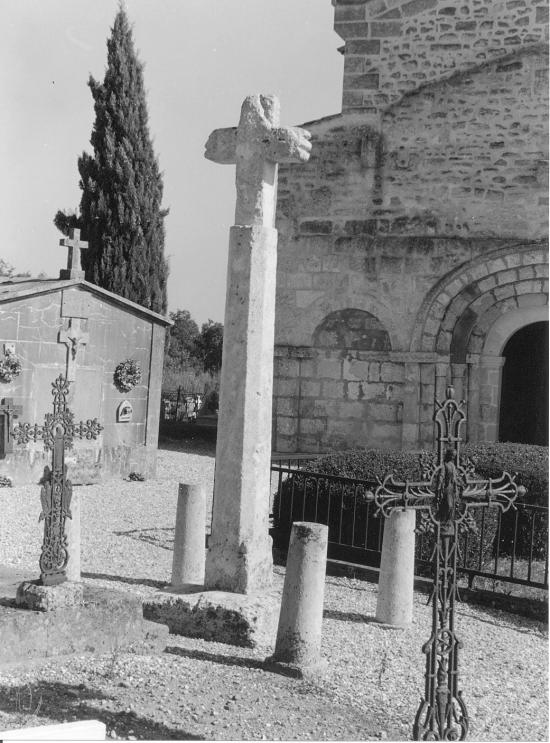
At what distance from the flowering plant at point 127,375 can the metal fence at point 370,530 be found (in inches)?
191

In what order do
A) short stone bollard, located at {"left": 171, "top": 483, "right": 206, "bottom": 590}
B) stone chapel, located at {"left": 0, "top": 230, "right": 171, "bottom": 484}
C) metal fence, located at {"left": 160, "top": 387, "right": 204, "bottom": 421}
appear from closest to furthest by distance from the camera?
short stone bollard, located at {"left": 171, "top": 483, "right": 206, "bottom": 590}
stone chapel, located at {"left": 0, "top": 230, "right": 171, "bottom": 484}
metal fence, located at {"left": 160, "top": 387, "right": 204, "bottom": 421}

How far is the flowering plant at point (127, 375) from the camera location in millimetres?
13305

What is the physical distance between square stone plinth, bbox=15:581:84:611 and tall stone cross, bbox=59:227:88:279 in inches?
306

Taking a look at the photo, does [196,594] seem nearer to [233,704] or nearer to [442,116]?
[233,704]

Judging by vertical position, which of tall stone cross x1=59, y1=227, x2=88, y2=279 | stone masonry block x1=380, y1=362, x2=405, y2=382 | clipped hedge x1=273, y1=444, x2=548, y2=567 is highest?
tall stone cross x1=59, y1=227, x2=88, y2=279

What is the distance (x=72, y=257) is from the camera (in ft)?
42.3

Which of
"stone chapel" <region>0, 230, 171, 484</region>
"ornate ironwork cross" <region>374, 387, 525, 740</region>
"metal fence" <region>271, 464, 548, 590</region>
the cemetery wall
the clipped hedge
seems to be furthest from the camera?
the cemetery wall

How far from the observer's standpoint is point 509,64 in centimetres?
1445

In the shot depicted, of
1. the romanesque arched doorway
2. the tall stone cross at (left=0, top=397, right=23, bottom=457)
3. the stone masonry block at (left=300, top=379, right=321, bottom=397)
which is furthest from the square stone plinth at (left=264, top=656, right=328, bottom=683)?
the romanesque arched doorway

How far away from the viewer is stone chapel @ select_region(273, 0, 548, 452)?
14297mm

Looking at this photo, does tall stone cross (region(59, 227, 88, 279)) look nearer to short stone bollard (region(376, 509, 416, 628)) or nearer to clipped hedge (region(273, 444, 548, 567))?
clipped hedge (region(273, 444, 548, 567))

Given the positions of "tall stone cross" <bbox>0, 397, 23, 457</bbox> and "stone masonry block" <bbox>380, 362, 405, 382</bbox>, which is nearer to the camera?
"tall stone cross" <bbox>0, 397, 23, 457</bbox>

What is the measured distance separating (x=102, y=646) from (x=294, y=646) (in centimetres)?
117

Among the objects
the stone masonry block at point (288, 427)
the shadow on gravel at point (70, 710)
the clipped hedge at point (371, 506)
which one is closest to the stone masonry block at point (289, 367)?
the stone masonry block at point (288, 427)
